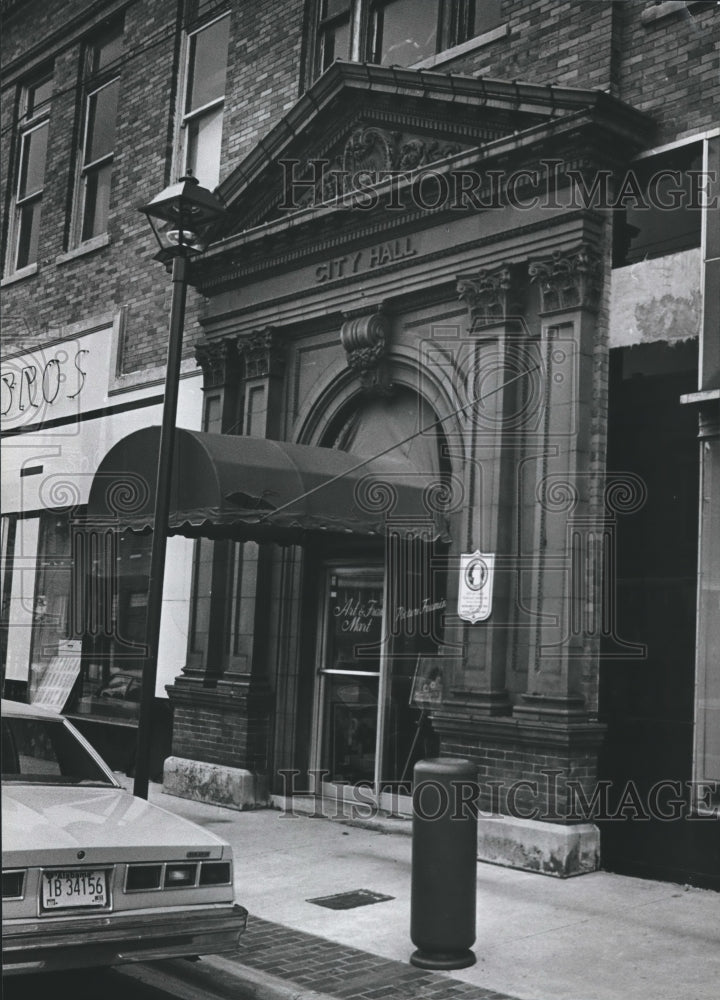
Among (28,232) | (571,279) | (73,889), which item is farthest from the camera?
(28,232)

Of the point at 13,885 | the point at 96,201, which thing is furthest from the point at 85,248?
the point at 13,885

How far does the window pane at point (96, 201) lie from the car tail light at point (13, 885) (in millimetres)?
12499

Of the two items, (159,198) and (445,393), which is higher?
(159,198)

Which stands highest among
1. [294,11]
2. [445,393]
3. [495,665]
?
[294,11]

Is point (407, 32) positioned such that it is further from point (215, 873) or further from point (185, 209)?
point (215, 873)

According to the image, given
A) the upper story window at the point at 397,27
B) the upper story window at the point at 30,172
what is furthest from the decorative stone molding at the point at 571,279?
the upper story window at the point at 30,172

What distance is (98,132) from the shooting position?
16.0 m

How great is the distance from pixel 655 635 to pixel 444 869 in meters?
3.26

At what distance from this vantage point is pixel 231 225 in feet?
40.8

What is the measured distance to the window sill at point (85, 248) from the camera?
49.7ft

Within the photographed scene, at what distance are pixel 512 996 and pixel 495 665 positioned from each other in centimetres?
377

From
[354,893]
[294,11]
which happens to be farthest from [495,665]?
[294,11]

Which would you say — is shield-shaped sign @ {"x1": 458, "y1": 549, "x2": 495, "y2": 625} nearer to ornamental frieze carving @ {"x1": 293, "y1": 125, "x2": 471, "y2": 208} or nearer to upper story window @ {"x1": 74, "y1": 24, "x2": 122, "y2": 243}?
ornamental frieze carving @ {"x1": 293, "y1": 125, "x2": 471, "y2": 208}

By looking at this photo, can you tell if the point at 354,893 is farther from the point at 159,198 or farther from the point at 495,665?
the point at 159,198
